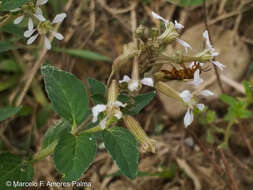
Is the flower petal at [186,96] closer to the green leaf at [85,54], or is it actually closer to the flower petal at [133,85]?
the flower petal at [133,85]

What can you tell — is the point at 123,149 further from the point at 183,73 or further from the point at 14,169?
the point at 14,169

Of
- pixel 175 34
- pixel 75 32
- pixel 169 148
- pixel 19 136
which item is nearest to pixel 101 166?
Result: pixel 169 148

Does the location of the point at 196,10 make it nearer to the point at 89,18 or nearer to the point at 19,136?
Answer: the point at 89,18

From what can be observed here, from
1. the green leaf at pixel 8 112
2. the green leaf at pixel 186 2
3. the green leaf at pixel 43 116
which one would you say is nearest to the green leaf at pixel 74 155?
the green leaf at pixel 8 112

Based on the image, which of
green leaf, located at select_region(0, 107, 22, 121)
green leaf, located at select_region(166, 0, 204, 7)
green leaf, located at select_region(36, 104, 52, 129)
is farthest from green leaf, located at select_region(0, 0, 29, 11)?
green leaf, located at select_region(166, 0, 204, 7)

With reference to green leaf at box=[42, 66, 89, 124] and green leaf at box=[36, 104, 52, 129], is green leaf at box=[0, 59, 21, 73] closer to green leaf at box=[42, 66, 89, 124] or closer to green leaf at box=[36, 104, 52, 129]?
green leaf at box=[36, 104, 52, 129]
